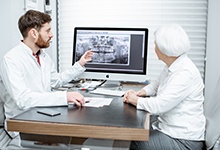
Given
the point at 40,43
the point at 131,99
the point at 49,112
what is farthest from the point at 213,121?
the point at 40,43

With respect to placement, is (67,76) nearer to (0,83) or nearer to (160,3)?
(0,83)

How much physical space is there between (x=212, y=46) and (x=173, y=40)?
1320 mm

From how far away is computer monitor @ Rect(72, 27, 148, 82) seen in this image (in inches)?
85.7

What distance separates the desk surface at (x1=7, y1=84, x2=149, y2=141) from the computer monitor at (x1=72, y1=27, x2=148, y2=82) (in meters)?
0.82

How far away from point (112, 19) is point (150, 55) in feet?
1.98

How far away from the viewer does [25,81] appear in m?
1.74

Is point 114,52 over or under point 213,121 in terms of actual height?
over

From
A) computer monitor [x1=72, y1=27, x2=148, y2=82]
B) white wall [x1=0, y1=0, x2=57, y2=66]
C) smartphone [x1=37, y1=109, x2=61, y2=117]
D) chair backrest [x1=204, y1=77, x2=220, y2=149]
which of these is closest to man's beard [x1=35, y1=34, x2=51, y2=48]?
white wall [x1=0, y1=0, x2=57, y2=66]

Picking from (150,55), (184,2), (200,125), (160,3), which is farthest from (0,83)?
(184,2)

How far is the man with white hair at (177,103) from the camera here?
1.45 metres

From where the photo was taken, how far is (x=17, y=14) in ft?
7.02

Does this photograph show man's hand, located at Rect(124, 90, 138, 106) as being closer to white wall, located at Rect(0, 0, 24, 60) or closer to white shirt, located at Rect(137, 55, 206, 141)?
white shirt, located at Rect(137, 55, 206, 141)

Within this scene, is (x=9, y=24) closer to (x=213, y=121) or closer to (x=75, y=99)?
(x=75, y=99)

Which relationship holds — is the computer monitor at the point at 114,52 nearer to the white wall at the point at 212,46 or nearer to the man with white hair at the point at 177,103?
the man with white hair at the point at 177,103
